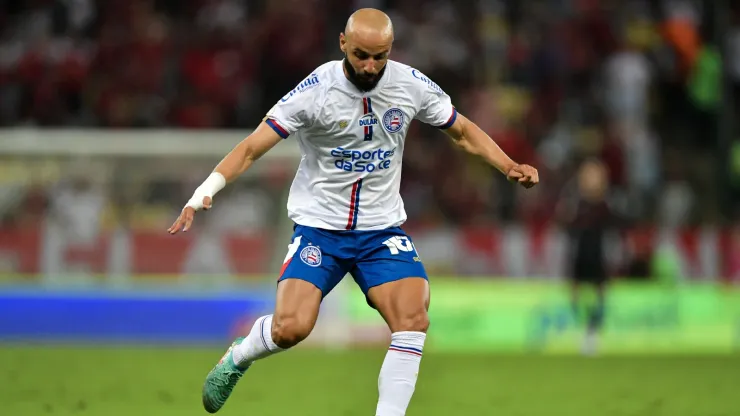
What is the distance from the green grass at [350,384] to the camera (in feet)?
29.4

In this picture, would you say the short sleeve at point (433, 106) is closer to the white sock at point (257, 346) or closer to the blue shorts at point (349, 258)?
the blue shorts at point (349, 258)

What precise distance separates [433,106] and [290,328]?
1.53 meters

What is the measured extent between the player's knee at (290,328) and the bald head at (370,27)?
5.12 feet

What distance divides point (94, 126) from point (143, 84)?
991 mm

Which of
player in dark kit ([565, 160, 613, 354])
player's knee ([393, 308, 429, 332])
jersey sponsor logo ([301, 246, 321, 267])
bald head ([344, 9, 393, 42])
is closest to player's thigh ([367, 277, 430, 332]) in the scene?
player's knee ([393, 308, 429, 332])

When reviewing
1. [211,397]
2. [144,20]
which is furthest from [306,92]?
[144,20]

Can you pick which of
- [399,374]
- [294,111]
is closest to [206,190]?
[294,111]

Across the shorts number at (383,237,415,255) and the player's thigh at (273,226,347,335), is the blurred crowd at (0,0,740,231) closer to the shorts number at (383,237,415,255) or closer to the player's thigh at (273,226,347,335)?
the shorts number at (383,237,415,255)

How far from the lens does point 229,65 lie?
19766 mm

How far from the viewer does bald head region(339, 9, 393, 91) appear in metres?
6.60

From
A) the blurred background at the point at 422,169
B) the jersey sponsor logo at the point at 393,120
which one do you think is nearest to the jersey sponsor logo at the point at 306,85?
the jersey sponsor logo at the point at 393,120

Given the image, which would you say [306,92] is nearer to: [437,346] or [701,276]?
[437,346]

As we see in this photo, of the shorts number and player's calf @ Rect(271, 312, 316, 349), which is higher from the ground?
the shorts number

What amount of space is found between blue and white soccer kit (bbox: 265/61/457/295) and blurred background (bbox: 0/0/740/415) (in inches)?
389
